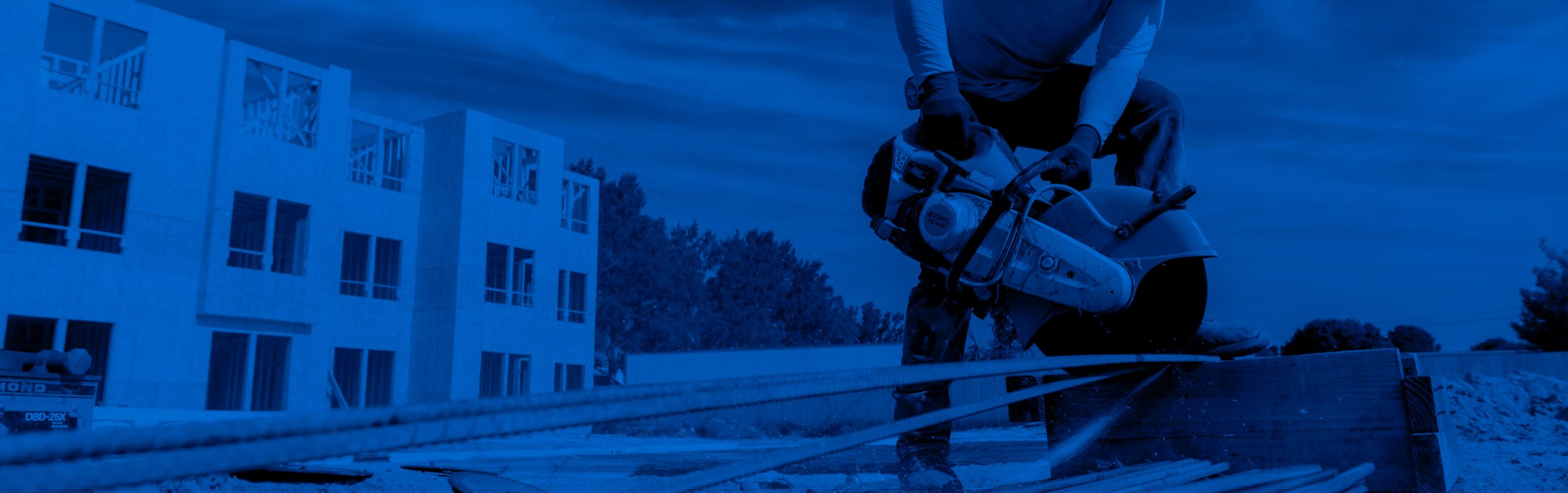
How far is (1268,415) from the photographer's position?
6.91 feet

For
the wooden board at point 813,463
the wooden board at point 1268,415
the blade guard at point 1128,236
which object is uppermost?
the blade guard at point 1128,236

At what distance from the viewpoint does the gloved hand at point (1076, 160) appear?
2135 mm

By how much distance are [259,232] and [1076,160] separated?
20331 mm

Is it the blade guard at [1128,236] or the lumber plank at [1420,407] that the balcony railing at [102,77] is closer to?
the blade guard at [1128,236]

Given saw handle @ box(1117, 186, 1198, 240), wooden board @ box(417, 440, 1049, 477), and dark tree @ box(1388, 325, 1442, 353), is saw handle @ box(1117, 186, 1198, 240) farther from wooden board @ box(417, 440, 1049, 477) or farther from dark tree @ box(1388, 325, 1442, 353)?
dark tree @ box(1388, 325, 1442, 353)

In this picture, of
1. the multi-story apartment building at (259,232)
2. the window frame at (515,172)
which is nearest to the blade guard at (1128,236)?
the multi-story apartment building at (259,232)

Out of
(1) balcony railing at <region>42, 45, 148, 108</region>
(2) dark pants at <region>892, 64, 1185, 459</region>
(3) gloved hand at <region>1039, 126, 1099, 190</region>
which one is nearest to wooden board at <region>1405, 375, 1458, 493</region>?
(2) dark pants at <region>892, 64, 1185, 459</region>

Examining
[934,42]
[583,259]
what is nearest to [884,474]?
[934,42]

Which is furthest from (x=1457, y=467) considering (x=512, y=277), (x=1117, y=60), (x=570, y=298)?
(x=570, y=298)

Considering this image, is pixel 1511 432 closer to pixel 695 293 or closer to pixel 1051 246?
pixel 1051 246

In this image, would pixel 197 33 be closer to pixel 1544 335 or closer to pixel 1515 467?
pixel 1515 467

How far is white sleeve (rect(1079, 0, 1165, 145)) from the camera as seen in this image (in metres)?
2.30

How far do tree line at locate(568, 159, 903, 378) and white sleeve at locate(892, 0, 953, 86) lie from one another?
1115 inches

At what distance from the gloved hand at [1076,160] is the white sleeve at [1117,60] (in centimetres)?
3
